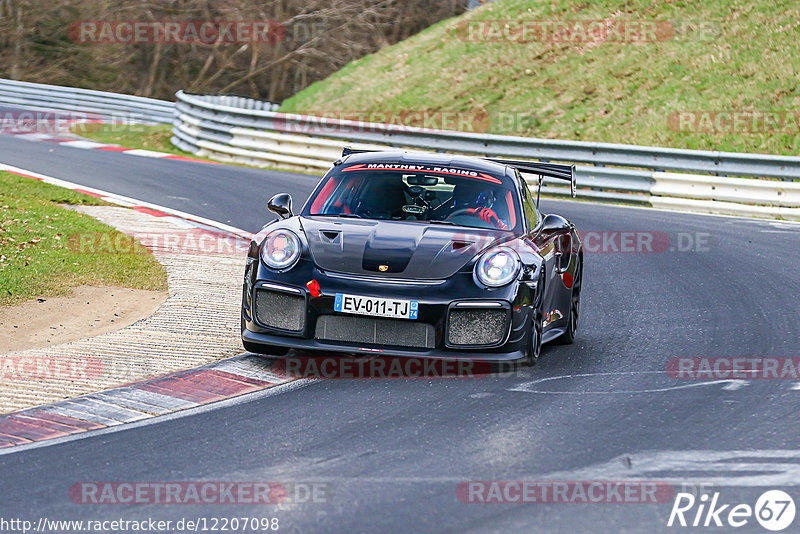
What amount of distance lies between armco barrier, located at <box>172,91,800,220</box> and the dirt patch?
10.6 meters

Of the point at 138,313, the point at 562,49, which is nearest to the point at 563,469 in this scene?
the point at 138,313

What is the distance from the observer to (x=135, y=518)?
14.5 feet

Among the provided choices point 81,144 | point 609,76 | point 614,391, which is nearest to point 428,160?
point 614,391

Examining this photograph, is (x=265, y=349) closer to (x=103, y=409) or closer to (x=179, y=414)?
(x=179, y=414)

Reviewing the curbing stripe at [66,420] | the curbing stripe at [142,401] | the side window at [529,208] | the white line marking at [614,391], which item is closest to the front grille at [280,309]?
the curbing stripe at [142,401]

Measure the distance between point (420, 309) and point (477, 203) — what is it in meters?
1.54

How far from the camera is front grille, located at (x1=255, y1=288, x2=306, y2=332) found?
22.6 feet

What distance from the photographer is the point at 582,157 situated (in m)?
19.1

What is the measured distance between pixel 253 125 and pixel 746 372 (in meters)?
15.5

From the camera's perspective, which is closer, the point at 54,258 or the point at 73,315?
the point at 73,315

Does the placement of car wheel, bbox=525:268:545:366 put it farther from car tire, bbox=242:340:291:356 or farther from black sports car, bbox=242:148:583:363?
car tire, bbox=242:340:291:356

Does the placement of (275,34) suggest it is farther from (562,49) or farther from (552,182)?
(552,182)

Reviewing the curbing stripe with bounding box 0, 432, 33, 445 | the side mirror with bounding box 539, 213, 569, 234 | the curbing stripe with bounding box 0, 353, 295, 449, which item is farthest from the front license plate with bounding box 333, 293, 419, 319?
the curbing stripe with bounding box 0, 432, 33, 445

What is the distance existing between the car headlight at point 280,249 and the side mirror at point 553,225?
5.87ft
